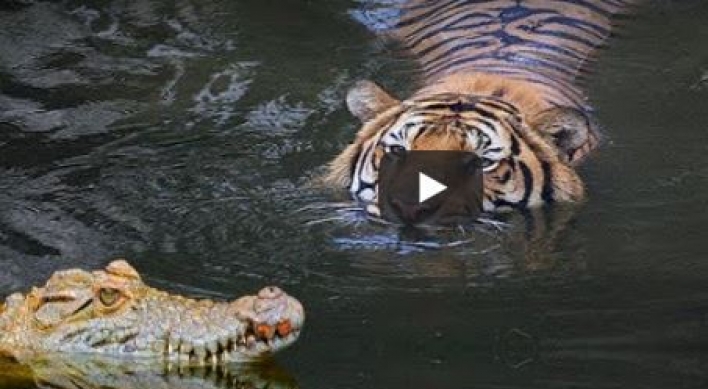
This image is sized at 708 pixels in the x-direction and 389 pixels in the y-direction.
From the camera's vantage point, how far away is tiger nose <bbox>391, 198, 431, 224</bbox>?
6.04 metres

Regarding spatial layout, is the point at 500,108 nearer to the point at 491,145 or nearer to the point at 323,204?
the point at 491,145

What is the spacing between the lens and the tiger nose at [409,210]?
6039 mm

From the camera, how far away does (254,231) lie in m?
6.19

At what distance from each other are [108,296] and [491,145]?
224cm

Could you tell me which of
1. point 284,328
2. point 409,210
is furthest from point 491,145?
point 284,328

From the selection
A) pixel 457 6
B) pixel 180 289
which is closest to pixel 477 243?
pixel 180 289

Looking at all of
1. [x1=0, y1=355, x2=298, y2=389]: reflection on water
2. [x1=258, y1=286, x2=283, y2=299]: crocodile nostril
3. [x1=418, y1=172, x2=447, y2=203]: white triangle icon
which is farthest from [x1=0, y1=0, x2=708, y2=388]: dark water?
[x1=258, y1=286, x2=283, y2=299]: crocodile nostril

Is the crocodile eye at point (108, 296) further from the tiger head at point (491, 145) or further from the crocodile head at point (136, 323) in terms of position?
the tiger head at point (491, 145)

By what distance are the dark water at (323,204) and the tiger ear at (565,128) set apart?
14 cm

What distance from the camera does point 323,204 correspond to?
21.3ft

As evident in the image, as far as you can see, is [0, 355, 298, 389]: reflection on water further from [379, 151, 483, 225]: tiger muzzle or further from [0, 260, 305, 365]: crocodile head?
[379, 151, 483, 225]: tiger muzzle

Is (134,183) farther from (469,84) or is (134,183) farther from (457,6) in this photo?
(457,6)

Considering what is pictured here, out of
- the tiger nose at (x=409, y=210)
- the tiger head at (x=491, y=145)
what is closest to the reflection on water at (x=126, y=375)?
the tiger nose at (x=409, y=210)

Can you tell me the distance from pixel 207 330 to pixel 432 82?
3133mm
